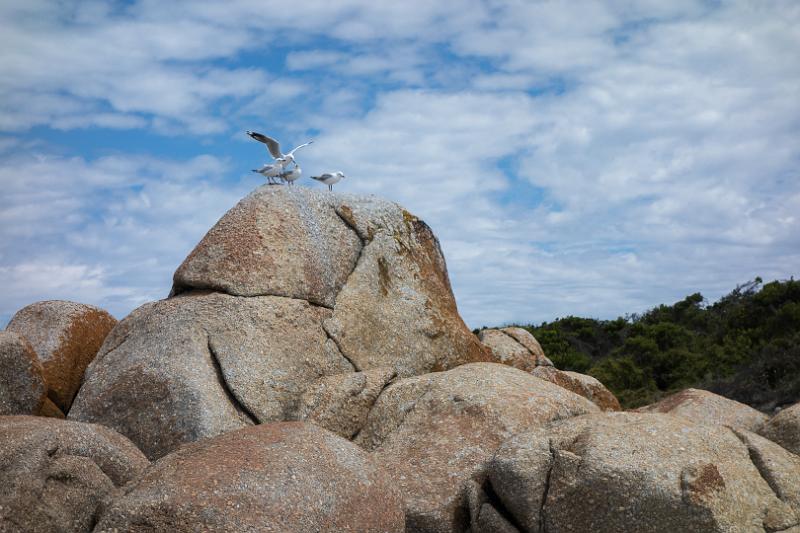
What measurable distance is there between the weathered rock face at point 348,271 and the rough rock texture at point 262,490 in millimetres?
4756

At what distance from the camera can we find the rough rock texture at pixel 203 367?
13656 millimetres

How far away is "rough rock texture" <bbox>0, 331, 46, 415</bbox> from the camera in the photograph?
14258 mm

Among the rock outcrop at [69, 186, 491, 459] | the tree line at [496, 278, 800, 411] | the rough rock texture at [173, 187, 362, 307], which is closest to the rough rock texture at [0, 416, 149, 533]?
the rock outcrop at [69, 186, 491, 459]

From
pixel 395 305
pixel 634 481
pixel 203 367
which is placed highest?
pixel 395 305

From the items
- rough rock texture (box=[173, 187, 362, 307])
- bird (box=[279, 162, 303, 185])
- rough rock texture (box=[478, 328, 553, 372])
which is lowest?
rough rock texture (box=[478, 328, 553, 372])

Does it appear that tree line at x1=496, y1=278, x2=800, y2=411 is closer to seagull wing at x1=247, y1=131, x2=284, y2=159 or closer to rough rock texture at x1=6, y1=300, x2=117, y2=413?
seagull wing at x1=247, y1=131, x2=284, y2=159

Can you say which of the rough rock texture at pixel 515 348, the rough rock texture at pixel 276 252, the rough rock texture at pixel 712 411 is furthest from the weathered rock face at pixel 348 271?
the rough rock texture at pixel 712 411

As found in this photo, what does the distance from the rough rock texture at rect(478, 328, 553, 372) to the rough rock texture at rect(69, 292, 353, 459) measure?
555cm

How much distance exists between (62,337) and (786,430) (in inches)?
466

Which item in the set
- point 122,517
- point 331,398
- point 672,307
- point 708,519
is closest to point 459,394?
point 331,398

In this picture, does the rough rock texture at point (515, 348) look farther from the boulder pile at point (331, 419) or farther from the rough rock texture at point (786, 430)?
the rough rock texture at point (786, 430)

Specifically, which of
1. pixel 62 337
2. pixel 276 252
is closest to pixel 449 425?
pixel 276 252

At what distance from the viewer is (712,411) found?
51.8ft

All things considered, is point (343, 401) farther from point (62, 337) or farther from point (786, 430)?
point (786, 430)
